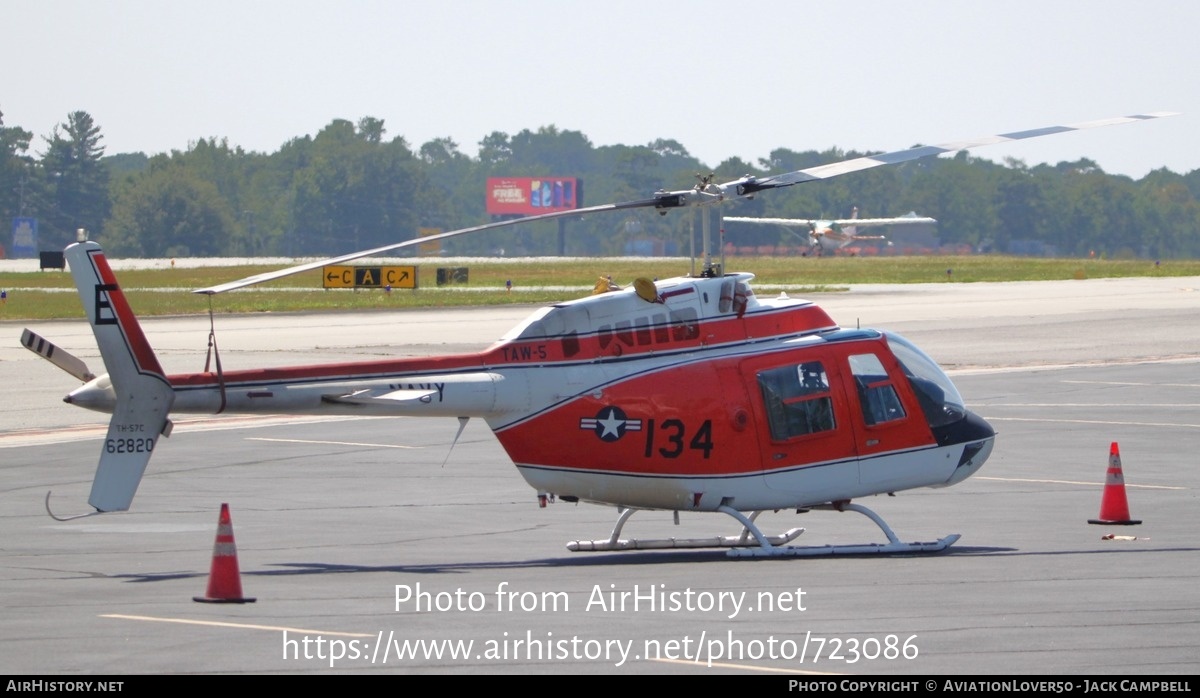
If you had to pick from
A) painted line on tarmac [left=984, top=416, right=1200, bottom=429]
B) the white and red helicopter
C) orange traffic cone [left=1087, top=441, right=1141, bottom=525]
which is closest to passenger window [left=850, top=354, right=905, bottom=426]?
the white and red helicopter

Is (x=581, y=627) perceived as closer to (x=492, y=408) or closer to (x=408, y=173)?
(x=492, y=408)

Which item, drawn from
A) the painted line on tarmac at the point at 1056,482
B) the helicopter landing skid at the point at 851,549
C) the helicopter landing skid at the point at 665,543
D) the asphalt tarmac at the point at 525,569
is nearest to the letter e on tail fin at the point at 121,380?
the asphalt tarmac at the point at 525,569

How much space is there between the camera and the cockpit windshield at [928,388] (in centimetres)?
1479

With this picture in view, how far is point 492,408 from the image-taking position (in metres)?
14.1

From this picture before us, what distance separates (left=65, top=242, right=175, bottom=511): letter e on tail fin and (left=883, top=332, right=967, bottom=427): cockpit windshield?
6763 mm

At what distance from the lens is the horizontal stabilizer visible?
13023 mm

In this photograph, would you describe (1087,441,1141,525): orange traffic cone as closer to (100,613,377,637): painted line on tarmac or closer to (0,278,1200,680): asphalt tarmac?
(0,278,1200,680): asphalt tarmac

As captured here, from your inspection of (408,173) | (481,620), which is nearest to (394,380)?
(481,620)

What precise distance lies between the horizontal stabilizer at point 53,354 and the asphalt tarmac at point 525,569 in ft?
5.63

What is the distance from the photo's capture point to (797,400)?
14.4 m

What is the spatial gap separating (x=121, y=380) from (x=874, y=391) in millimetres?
6826

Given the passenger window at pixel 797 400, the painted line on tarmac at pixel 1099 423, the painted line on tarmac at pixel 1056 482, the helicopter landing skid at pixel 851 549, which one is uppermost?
the passenger window at pixel 797 400

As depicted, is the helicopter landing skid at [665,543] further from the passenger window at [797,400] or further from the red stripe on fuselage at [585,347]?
the red stripe on fuselage at [585,347]
